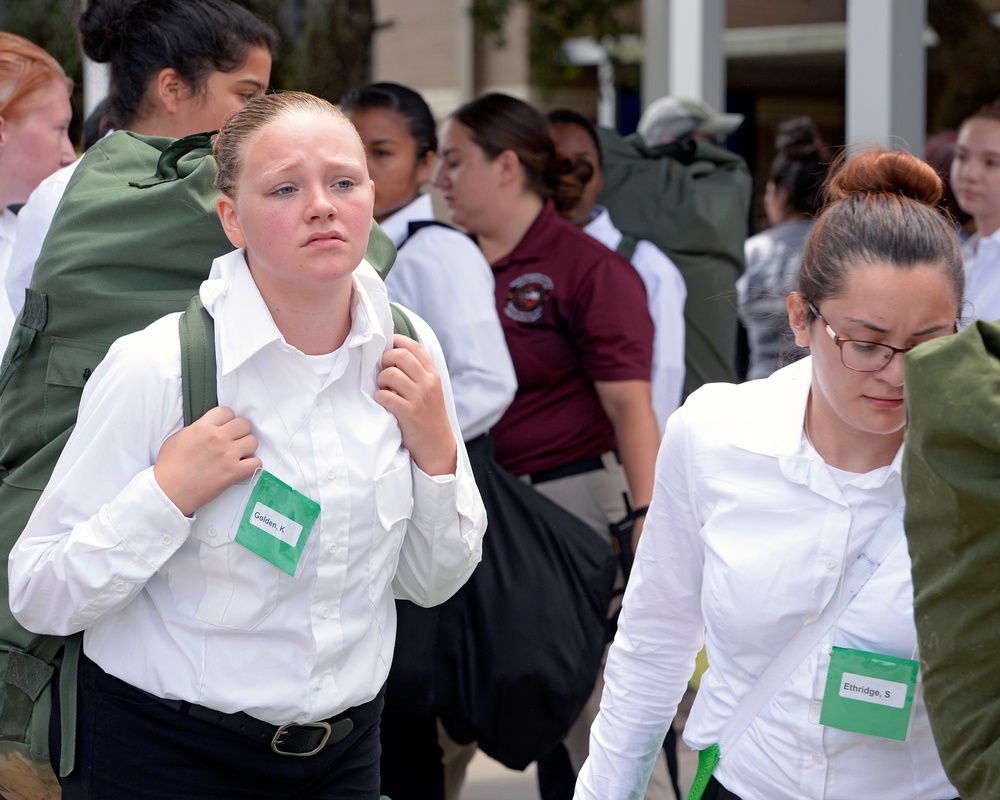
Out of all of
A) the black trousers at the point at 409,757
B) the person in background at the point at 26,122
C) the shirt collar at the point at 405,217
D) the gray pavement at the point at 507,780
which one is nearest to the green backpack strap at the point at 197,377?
the person in background at the point at 26,122

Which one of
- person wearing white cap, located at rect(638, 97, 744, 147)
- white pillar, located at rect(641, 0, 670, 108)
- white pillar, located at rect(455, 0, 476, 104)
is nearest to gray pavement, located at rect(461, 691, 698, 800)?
person wearing white cap, located at rect(638, 97, 744, 147)

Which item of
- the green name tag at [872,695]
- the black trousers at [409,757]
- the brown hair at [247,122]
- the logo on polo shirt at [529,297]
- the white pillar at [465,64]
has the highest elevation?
the white pillar at [465,64]

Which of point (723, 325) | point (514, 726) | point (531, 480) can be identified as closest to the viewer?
point (514, 726)

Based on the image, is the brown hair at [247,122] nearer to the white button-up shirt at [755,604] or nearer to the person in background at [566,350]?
the white button-up shirt at [755,604]

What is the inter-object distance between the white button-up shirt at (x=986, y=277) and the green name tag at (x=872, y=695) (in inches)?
104

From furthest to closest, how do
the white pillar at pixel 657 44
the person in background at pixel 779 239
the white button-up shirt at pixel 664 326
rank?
the white pillar at pixel 657 44
the person in background at pixel 779 239
the white button-up shirt at pixel 664 326

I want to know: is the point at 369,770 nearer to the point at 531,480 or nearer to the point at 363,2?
the point at 531,480

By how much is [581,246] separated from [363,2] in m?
2.64

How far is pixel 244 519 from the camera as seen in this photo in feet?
6.11

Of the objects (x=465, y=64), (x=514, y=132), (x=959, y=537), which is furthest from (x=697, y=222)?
(x=465, y=64)

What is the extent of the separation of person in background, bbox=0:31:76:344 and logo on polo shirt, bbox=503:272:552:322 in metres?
1.18

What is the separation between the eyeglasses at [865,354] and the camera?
1.83 meters

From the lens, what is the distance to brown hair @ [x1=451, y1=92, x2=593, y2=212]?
3748 millimetres

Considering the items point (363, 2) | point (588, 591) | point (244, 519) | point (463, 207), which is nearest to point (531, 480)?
point (588, 591)
